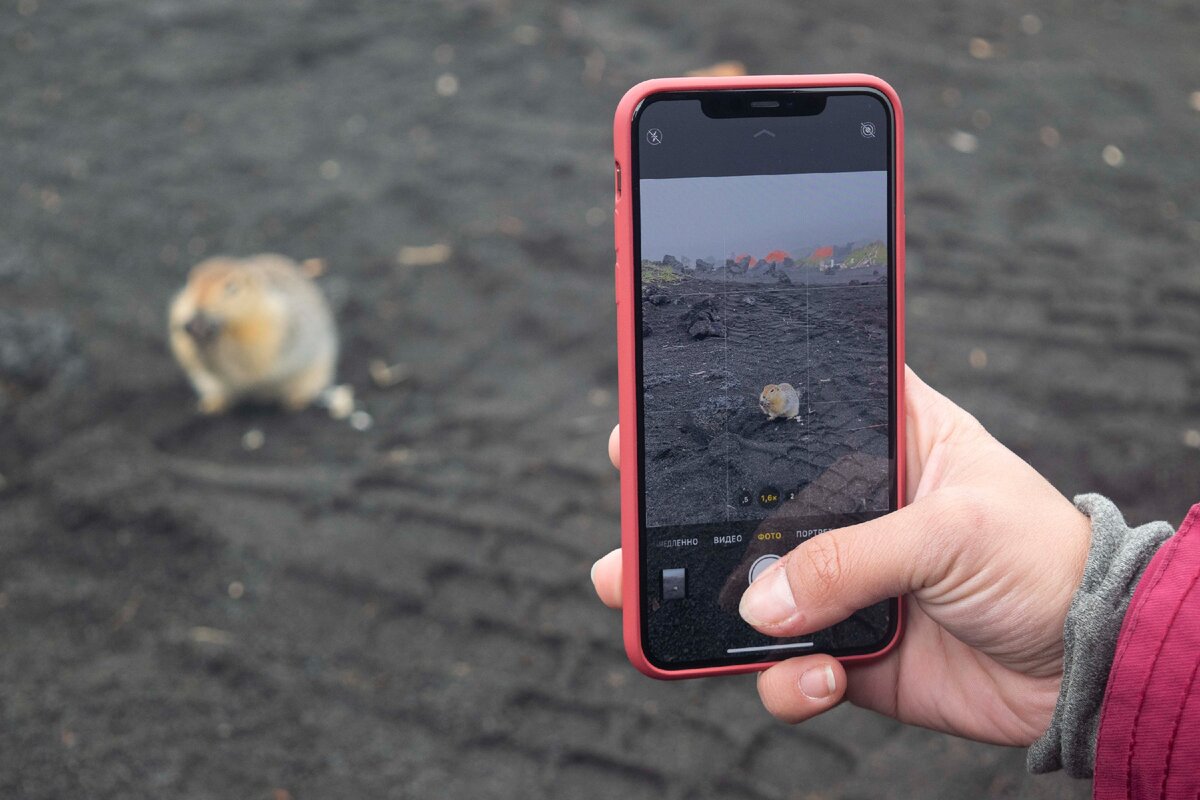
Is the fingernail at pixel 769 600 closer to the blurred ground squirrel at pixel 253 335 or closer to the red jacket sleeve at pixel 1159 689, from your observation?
the red jacket sleeve at pixel 1159 689

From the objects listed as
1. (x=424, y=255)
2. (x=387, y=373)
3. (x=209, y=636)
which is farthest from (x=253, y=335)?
(x=209, y=636)

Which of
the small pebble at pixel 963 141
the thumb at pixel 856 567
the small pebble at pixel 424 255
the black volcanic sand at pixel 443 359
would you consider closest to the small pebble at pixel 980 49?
the black volcanic sand at pixel 443 359

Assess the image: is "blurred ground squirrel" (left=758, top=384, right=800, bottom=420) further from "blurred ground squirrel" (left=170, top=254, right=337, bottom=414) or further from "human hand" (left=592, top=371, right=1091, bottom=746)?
"blurred ground squirrel" (left=170, top=254, right=337, bottom=414)

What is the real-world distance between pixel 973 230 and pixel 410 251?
2145 millimetres

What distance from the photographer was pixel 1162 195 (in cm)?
381

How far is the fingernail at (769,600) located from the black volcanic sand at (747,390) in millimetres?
129

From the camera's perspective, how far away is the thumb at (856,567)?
4.40ft

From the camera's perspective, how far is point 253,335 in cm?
359

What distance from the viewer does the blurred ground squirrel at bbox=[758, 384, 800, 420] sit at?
1510 mm

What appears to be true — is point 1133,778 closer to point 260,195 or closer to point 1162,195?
point 1162,195

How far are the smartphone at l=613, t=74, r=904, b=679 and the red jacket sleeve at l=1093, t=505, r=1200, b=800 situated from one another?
1.21 feet

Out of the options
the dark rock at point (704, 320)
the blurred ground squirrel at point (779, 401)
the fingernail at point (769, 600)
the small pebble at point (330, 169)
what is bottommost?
the small pebble at point (330, 169)

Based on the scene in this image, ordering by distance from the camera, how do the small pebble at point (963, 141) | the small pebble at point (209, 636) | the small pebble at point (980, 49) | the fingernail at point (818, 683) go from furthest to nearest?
1. the small pebble at point (980, 49)
2. the small pebble at point (963, 141)
3. the small pebble at point (209, 636)
4. the fingernail at point (818, 683)

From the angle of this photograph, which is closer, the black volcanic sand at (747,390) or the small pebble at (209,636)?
the black volcanic sand at (747,390)
